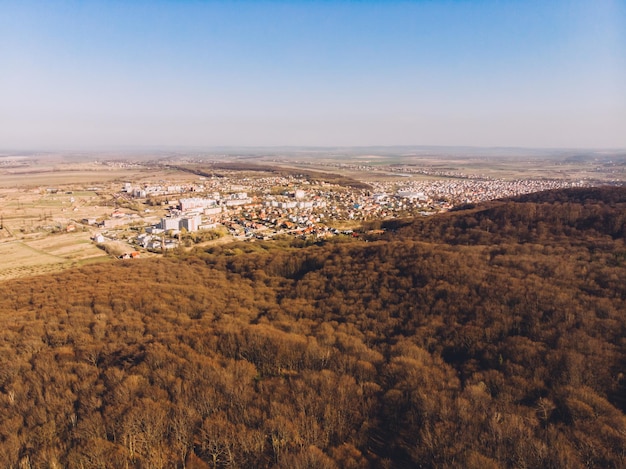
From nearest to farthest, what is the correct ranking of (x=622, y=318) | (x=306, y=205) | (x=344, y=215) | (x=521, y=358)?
(x=521, y=358) → (x=622, y=318) → (x=344, y=215) → (x=306, y=205)

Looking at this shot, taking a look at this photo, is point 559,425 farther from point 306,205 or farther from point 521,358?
point 306,205

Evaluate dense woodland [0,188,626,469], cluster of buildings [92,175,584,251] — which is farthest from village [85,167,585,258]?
dense woodland [0,188,626,469]

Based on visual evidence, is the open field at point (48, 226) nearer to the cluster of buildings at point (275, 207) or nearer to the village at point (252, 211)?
the village at point (252, 211)

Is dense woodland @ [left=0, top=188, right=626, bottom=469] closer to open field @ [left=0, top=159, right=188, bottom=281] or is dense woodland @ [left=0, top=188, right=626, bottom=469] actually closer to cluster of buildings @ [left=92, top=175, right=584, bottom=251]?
open field @ [left=0, top=159, right=188, bottom=281]

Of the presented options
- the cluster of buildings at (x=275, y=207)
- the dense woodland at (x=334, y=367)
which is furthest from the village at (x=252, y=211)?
the dense woodland at (x=334, y=367)

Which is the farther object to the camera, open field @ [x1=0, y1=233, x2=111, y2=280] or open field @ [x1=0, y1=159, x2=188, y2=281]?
open field @ [x1=0, y1=159, x2=188, y2=281]

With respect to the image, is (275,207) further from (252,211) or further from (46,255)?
(46,255)

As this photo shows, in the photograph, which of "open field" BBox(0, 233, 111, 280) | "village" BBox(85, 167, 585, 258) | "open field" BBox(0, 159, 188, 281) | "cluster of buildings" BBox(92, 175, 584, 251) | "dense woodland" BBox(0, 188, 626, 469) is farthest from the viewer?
"cluster of buildings" BBox(92, 175, 584, 251)

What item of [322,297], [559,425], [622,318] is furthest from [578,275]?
[322,297]
